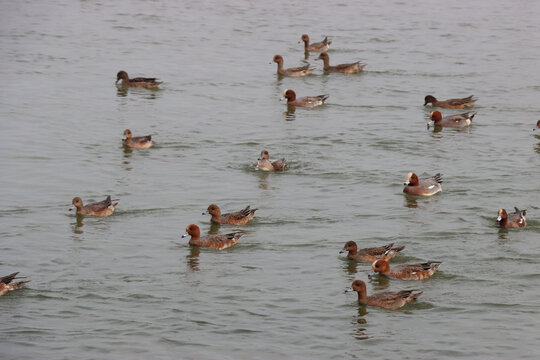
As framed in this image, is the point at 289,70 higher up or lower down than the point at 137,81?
higher up

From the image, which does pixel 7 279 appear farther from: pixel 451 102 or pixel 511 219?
pixel 451 102

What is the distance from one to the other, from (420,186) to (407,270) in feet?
17.6

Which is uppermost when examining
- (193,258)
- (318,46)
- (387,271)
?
(318,46)

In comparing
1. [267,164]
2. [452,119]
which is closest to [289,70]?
[452,119]

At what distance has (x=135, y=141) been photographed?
92.1 ft

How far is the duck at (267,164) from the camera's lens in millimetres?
26266

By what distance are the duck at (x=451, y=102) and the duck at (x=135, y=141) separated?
32.2 feet

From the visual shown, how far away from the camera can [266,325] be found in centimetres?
1744

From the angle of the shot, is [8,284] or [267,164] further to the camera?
[267,164]

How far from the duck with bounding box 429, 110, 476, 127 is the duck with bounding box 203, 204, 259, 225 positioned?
10.5m

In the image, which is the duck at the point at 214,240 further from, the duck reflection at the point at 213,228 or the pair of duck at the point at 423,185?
the pair of duck at the point at 423,185

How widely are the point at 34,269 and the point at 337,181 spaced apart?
339 inches

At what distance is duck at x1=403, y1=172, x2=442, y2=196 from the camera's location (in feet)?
81.1

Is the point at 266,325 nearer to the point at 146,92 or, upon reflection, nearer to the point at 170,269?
the point at 170,269
